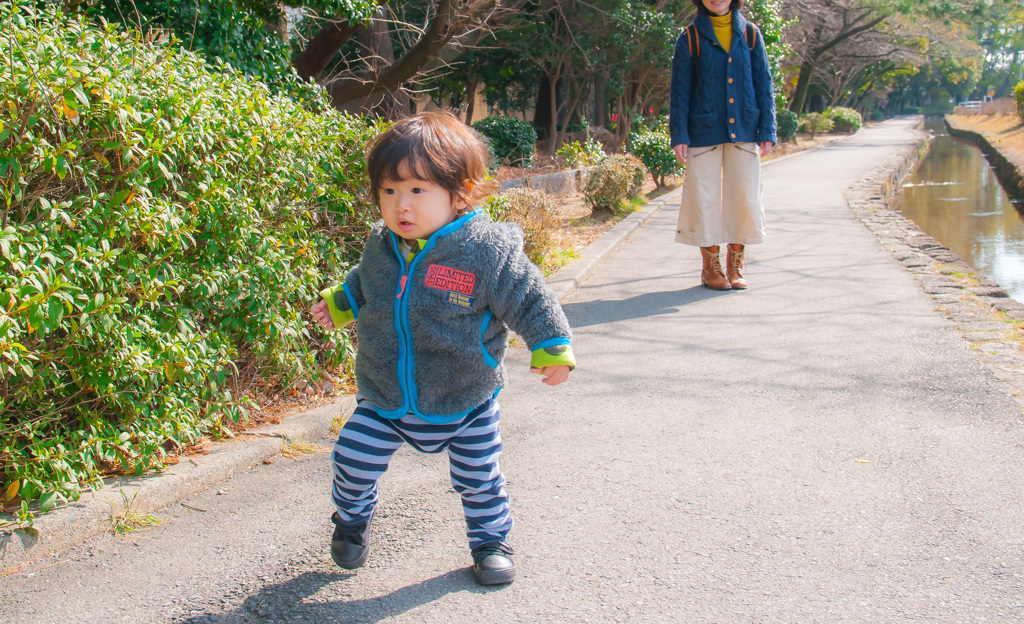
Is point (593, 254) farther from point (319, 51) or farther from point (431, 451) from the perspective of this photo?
point (431, 451)

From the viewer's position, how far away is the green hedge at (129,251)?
2561 millimetres

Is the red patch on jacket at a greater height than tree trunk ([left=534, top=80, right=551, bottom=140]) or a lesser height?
lesser

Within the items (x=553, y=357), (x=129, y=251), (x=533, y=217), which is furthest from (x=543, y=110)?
(x=553, y=357)

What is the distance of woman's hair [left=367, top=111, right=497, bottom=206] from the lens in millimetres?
2314

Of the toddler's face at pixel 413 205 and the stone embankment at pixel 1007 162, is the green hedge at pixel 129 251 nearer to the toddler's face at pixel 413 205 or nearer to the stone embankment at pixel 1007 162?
the toddler's face at pixel 413 205

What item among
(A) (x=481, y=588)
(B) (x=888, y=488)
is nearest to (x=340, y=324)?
(A) (x=481, y=588)

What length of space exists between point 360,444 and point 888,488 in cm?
191

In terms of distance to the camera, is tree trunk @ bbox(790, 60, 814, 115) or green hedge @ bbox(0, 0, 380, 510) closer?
green hedge @ bbox(0, 0, 380, 510)

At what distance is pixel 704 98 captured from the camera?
607 centimetres

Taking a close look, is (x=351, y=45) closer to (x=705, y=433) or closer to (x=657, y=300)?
(x=657, y=300)

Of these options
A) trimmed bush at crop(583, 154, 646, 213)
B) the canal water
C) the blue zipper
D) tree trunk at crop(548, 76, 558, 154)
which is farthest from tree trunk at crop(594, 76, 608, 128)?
the blue zipper

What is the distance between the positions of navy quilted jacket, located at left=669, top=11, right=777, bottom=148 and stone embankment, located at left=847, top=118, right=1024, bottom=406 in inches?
68.6

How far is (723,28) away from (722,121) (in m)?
0.68

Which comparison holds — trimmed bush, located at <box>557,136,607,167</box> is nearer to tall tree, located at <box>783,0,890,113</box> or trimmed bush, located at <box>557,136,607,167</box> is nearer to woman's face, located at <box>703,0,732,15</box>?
woman's face, located at <box>703,0,732,15</box>
